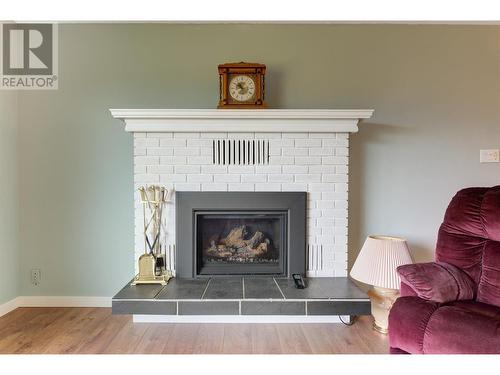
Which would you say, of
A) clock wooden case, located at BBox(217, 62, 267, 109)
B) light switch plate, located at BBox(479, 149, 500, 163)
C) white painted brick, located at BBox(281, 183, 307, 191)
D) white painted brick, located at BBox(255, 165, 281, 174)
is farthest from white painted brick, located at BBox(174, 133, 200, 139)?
light switch plate, located at BBox(479, 149, 500, 163)

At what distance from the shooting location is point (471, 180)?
245cm

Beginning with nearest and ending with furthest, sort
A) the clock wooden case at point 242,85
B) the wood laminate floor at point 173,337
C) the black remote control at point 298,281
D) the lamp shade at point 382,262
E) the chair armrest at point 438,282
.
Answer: the chair armrest at point 438,282 < the wood laminate floor at point 173,337 < the lamp shade at point 382,262 < the black remote control at point 298,281 < the clock wooden case at point 242,85

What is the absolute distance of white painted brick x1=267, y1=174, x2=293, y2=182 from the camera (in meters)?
2.27

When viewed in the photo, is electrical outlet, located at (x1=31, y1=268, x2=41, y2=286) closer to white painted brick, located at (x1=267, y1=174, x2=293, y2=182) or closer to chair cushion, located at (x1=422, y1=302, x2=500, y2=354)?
white painted brick, located at (x1=267, y1=174, x2=293, y2=182)

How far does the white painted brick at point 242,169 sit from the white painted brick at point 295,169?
249 mm

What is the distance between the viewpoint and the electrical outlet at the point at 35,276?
244 cm

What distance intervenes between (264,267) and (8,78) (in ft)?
8.17

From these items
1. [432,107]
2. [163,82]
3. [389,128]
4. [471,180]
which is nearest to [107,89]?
[163,82]

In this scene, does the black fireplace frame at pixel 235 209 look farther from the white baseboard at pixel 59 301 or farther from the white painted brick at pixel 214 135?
the white baseboard at pixel 59 301

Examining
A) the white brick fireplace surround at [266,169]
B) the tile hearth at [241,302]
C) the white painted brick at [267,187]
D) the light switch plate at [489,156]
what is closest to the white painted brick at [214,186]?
the white brick fireplace surround at [266,169]

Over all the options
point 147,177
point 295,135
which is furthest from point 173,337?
point 295,135

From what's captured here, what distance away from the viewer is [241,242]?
2.35m

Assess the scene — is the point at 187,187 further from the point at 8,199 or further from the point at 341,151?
the point at 8,199
